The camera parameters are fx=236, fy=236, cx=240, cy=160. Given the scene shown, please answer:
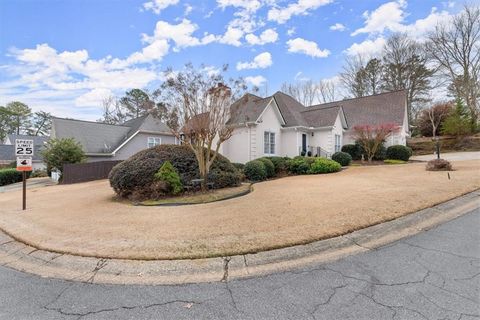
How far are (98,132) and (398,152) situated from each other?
28.6 m

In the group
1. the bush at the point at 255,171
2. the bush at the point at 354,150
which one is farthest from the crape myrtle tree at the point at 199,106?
the bush at the point at 354,150

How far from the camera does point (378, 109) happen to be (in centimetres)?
2423

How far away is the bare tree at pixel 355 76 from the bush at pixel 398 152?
1979cm

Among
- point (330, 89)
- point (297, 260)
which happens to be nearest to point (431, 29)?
point (330, 89)

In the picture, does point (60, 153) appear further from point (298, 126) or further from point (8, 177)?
point (298, 126)

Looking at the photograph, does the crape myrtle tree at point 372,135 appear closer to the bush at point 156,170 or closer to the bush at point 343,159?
the bush at point 343,159

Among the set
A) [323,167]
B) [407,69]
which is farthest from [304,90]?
[323,167]

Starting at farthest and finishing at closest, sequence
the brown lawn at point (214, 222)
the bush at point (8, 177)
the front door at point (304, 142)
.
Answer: the bush at point (8, 177)
the front door at point (304, 142)
the brown lawn at point (214, 222)

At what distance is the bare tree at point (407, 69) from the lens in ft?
106

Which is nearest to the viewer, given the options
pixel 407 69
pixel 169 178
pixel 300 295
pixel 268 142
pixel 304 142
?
pixel 300 295

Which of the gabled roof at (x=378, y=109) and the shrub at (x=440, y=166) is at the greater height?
the gabled roof at (x=378, y=109)

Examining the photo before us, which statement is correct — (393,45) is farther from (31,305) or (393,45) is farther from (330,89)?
(31,305)

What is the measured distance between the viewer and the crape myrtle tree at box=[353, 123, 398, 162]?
61.8ft

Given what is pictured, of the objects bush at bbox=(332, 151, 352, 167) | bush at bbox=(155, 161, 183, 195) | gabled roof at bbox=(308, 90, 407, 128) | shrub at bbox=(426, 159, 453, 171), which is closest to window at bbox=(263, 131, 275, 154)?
bush at bbox=(332, 151, 352, 167)
